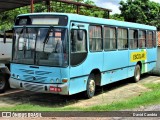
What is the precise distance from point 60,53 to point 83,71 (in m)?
1.30

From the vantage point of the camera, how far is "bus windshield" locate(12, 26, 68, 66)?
11047 millimetres

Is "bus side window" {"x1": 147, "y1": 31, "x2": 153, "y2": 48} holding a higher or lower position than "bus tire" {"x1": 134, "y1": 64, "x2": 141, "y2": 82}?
higher

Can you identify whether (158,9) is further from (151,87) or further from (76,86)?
(76,86)

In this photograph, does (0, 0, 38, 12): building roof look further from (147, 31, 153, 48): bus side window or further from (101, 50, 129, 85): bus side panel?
(147, 31, 153, 48): bus side window

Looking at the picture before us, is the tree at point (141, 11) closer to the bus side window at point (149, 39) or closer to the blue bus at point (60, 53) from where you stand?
the bus side window at point (149, 39)

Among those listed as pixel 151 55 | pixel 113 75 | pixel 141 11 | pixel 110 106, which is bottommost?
pixel 110 106

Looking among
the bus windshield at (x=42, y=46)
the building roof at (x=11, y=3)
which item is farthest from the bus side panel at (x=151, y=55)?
the bus windshield at (x=42, y=46)

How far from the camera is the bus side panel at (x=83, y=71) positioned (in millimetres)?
11334

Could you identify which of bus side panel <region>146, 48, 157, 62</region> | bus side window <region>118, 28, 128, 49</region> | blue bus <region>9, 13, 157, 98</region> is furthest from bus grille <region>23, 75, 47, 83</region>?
bus side panel <region>146, 48, 157, 62</region>

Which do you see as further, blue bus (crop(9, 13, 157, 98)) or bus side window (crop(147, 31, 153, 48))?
bus side window (crop(147, 31, 153, 48))

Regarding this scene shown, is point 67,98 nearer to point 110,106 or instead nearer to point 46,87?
point 46,87

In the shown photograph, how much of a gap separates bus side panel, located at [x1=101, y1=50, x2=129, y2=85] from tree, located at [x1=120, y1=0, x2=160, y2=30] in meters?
25.2

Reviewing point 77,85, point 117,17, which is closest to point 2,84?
point 77,85

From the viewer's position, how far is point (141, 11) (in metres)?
41.1
